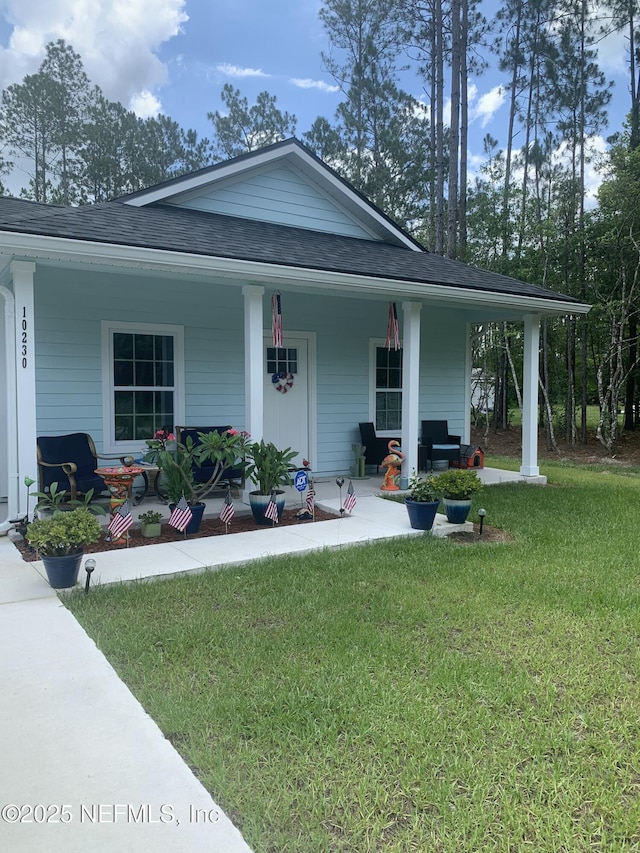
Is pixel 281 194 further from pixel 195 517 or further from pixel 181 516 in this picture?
pixel 181 516

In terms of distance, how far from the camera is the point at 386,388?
952 cm

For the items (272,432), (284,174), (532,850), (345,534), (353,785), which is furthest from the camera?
(284,174)

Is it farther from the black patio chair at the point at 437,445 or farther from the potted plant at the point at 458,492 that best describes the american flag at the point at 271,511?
the black patio chair at the point at 437,445

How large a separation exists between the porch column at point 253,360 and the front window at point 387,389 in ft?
10.6

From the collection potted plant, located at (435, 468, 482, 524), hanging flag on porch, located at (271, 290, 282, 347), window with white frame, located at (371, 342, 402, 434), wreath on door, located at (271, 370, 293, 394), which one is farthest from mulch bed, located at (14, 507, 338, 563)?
window with white frame, located at (371, 342, 402, 434)

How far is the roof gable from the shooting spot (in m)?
8.21

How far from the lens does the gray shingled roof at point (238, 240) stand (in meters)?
5.53

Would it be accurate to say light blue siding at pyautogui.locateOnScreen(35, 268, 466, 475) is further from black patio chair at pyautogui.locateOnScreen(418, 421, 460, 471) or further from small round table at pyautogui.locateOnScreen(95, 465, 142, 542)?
small round table at pyautogui.locateOnScreen(95, 465, 142, 542)

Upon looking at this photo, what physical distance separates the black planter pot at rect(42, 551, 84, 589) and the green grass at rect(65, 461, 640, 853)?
9.0 inches

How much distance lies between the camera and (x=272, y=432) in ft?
27.7

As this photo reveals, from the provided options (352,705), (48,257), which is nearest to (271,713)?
(352,705)

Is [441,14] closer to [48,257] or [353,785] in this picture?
[48,257]

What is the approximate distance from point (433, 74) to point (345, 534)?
1434 cm

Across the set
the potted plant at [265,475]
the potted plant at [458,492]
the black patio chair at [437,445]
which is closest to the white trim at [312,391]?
the black patio chair at [437,445]
